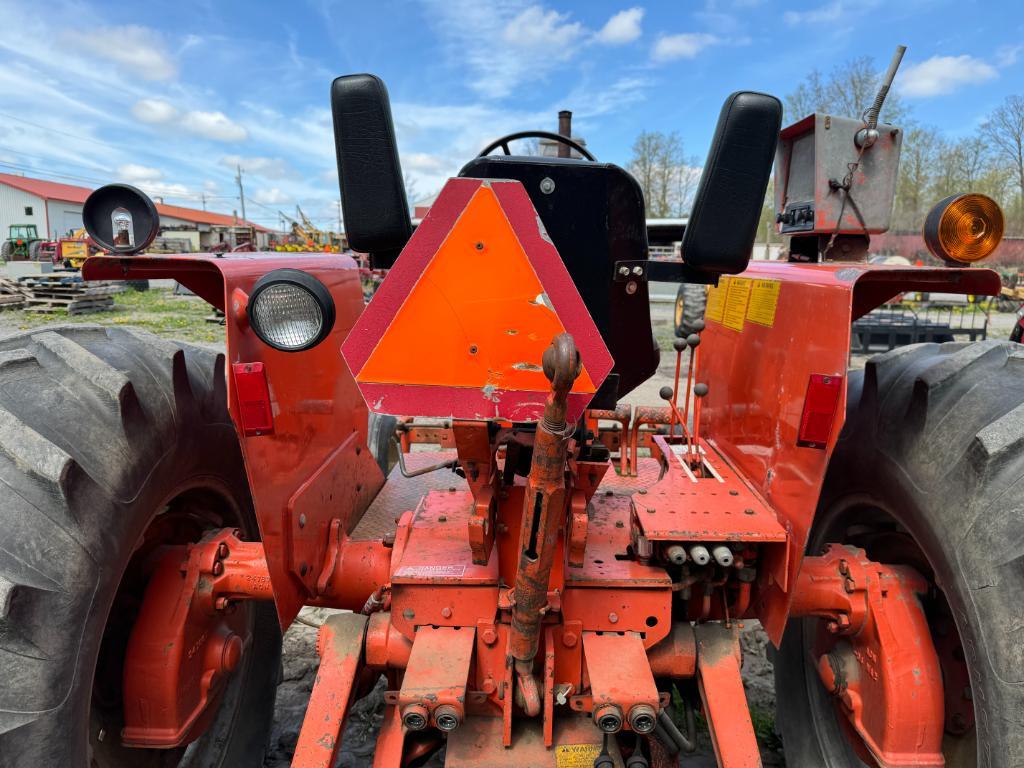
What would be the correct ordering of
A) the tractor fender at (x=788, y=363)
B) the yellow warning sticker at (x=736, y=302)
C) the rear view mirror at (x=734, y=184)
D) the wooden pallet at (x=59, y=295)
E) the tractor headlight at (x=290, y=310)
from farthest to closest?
the wooden pallet at (x=59, y=295)
the yellow warning sticker at (x=736, y=302)
the tractor fender at (x=788, y=363)
the rear view mirror at (x=734, y=184)
the tractor headlight at (x=290, y=310)

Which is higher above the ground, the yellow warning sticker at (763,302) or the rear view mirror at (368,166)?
the rear view mirror at (368,166)

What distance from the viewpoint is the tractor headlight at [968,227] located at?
170cm

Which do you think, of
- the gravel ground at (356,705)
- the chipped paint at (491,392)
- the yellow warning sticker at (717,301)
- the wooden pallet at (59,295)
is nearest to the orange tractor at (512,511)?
the chipped paint at (491,392)

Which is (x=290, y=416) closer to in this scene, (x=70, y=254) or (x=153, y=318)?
(x=153, y=318)

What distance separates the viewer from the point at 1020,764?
139 cm

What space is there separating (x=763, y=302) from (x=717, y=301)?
0.57 meters

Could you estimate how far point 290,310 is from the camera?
1492mm

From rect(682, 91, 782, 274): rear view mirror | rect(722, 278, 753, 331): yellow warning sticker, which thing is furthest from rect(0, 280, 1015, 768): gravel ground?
rect(682, 91, 782, 274): rear view mirror

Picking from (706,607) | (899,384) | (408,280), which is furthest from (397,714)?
(899,384)

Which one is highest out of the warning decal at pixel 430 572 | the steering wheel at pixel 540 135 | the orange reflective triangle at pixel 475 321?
the steering wheel at pixel 540 135

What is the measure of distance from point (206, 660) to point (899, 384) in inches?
89.2

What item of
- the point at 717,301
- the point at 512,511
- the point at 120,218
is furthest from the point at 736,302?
the point at 120,218

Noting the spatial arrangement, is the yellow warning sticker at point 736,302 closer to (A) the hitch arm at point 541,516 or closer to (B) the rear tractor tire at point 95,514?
(A) the hitch arm at point 541,516

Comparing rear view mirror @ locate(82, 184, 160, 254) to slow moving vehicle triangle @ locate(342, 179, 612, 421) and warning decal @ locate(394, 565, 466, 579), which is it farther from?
warning decal @ locate(394, 565, 466, 579)
